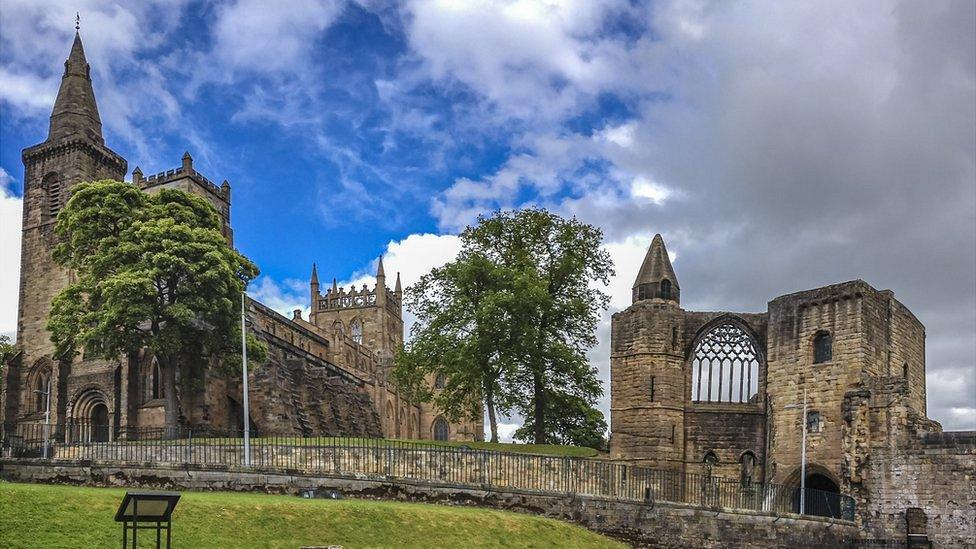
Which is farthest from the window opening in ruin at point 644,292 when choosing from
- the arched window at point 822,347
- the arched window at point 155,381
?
the arched window at point 155,381

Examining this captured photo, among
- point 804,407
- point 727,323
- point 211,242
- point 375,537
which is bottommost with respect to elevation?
point 375,537

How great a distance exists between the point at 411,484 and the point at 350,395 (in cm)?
3376

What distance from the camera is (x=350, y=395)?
203 feet

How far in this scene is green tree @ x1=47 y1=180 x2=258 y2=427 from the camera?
37.9 metres

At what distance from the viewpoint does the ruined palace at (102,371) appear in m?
45.6

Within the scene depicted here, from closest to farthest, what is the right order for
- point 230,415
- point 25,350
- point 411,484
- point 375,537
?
point 375,537
point 411,484
point 230,415
point 25,350

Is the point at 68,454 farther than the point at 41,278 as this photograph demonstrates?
No

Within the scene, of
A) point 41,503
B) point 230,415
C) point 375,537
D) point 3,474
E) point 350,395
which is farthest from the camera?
point 350,395

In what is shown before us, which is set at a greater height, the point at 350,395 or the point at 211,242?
the point at 211,242

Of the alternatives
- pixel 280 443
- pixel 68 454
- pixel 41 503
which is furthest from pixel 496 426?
pixel 41 503

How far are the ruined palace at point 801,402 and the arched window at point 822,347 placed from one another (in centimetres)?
4

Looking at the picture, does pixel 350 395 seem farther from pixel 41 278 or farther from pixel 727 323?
pixel 727 323

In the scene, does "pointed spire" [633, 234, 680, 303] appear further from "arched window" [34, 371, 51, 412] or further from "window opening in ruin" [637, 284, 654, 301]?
"arched window" [34, 371, 51, 412]

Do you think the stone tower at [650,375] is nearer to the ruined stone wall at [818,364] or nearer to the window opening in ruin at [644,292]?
the window opening in ruin at [644,292]
